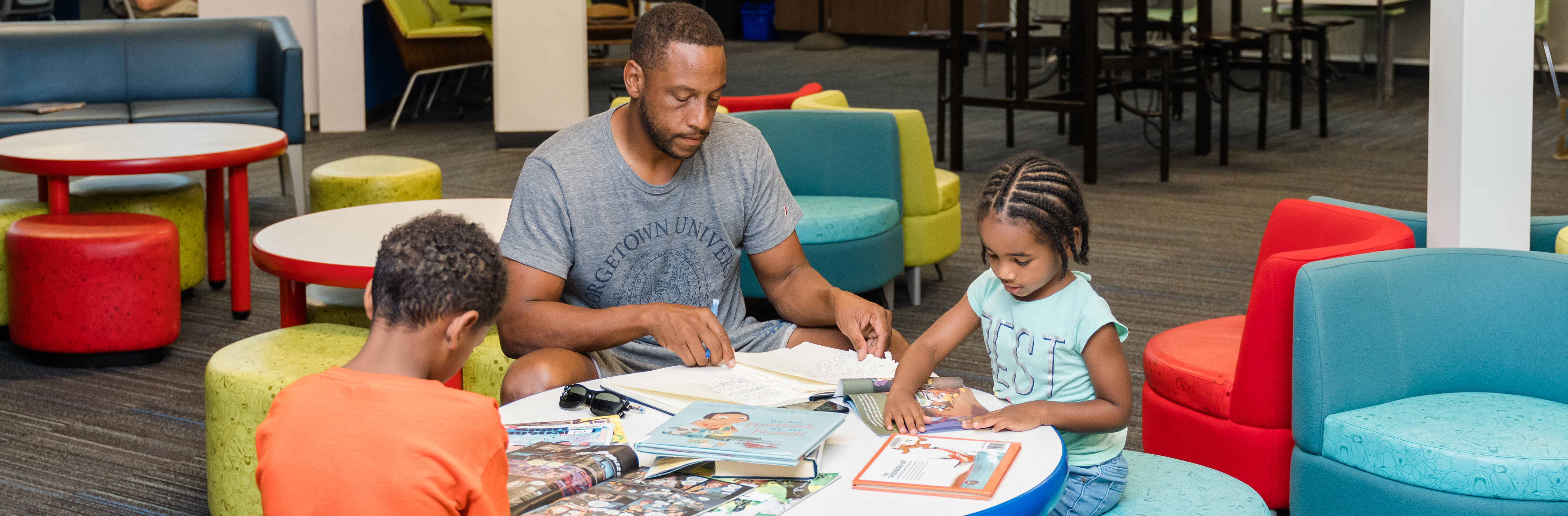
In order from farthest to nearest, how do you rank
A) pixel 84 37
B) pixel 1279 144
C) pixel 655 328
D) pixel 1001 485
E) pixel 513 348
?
pixel 1279 144, pixel 84 37, pixel 513 348, pixel 655 328, pixel 1001 485

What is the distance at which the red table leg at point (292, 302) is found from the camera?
9.78 feet

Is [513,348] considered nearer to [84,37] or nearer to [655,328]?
[655,328]

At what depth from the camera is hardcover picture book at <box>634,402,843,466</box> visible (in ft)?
4.71

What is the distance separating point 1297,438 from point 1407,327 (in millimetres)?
273

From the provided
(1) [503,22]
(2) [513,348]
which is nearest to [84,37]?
(1) [503,22]

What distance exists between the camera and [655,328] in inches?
78.7

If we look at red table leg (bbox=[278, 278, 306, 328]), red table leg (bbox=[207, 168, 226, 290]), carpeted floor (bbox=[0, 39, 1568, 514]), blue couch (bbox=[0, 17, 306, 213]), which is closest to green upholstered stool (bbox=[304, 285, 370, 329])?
red table leg (bbox=[278, 278, 306, 328])

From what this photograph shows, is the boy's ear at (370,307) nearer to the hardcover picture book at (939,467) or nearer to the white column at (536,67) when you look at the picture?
the hardcover picture book at (939,467)

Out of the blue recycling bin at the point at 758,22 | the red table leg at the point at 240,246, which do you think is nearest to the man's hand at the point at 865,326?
the red table leg at the point at 240,246

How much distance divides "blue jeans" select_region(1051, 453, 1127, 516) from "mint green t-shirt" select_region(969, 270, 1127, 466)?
0.01 meters

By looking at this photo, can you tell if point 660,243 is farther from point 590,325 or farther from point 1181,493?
point 1181,493

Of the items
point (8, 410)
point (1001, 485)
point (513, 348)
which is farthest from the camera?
point (8, 410)

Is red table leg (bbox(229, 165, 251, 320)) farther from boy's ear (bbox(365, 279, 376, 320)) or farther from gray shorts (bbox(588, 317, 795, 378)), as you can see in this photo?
boy's ear (bbox(365, 279, 376, 320))

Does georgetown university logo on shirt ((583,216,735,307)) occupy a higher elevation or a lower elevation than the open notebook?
higher
